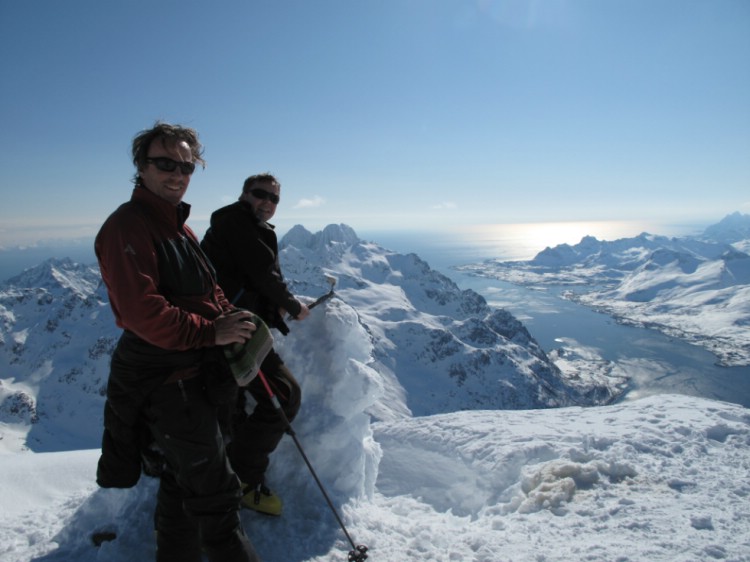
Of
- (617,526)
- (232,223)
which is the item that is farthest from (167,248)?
(617,526)

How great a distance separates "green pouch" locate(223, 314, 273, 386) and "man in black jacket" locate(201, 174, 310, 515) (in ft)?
3.93

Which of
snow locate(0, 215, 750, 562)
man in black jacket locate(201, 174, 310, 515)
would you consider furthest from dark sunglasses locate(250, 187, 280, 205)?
snow locate(0, 215, 750, 562)

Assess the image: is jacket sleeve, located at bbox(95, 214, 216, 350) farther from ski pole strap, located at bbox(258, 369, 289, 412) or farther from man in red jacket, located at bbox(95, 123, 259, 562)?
ski pole strap, located at bbox(258, 369, 289, 412)

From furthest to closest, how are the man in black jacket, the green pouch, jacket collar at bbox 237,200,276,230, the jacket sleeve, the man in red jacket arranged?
jacket collar at bbox 237,200,276,230
the man in black jacket
the green pouch
the man in red jacket
the jacket sleeve

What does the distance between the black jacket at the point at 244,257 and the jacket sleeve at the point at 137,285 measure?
1500 millimetres

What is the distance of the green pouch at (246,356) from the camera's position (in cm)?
336

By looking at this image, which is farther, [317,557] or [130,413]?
[317,557]

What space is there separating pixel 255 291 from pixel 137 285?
2032mm

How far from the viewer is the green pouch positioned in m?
3.36

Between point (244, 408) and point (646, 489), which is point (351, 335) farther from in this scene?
point (646, 489)

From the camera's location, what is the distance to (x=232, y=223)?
459 centimetres

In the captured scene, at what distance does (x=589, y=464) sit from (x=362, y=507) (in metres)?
3.51

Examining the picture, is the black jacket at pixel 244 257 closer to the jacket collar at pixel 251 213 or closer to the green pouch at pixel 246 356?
the jacket collar at pixel 251 213

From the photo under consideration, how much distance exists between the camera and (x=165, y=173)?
10.9ft
